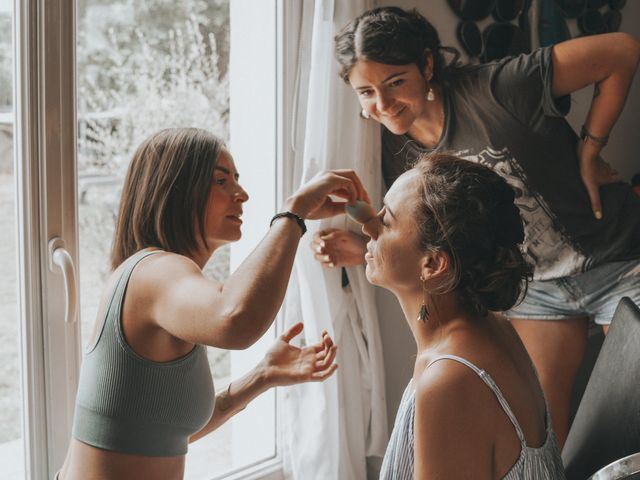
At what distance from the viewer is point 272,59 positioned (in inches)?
90.0

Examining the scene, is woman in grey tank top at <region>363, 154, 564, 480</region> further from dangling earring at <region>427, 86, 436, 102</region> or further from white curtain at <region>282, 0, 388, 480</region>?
white curtain at <region>282, 0, 388, 480</region>

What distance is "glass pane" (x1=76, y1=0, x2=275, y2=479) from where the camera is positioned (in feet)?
6.42

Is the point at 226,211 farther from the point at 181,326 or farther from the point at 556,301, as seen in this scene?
the point at 556,301

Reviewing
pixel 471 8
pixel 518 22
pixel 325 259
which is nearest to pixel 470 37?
pixel 471 8

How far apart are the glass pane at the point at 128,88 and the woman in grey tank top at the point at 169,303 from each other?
1.81 ft

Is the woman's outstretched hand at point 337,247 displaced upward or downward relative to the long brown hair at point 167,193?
downward

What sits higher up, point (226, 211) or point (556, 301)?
point (226, 211)

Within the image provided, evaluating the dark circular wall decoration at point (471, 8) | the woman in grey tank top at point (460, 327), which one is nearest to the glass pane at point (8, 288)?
the woman in grey tank top at point (460, 327)

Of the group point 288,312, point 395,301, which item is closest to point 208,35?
point 288,312

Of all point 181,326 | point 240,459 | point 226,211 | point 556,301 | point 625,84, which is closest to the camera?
point 181,326

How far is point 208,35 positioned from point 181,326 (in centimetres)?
129

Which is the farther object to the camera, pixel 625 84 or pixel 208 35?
pixel 208 35

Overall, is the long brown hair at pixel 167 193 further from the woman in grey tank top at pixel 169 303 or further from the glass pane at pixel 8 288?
the glass pane at pixel 8 288

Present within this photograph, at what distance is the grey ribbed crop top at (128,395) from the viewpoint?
134cm
